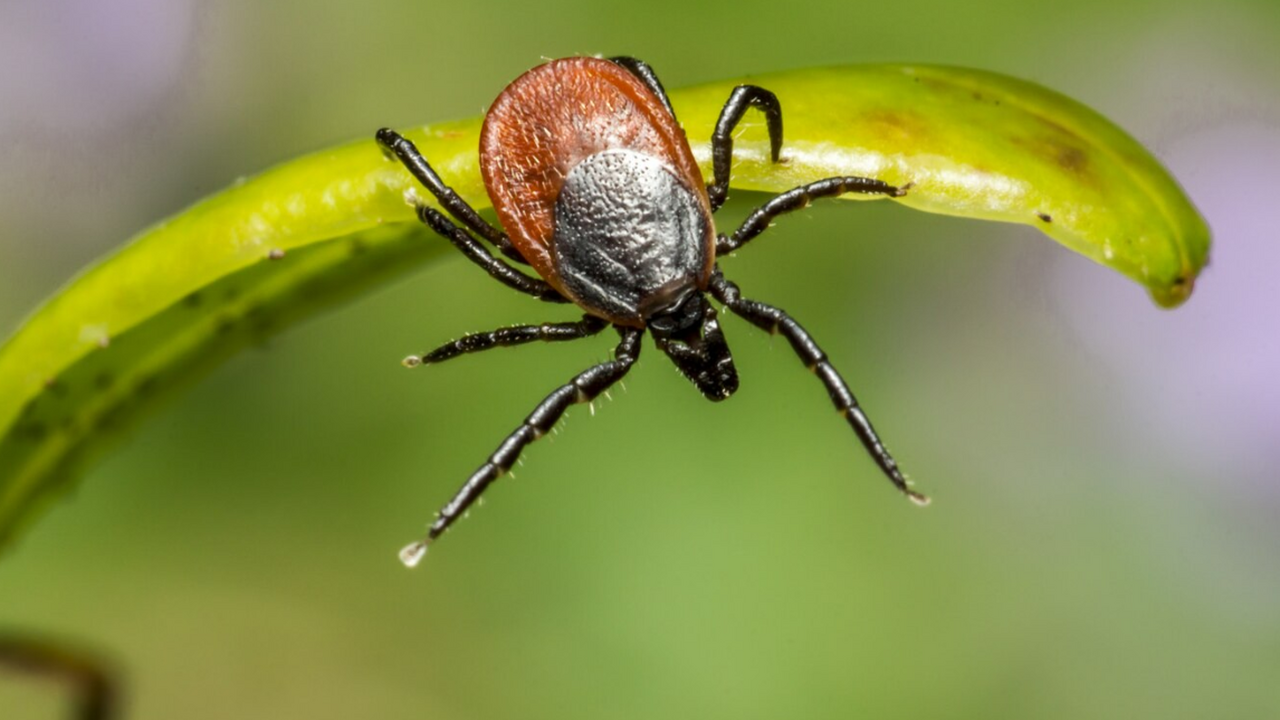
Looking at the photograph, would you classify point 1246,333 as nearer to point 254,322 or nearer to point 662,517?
point 662,517

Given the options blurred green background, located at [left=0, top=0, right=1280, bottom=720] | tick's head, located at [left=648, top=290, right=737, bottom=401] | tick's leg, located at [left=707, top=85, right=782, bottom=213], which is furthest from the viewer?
blurred green background, located at [left=0, top=0, right=1280, bottom=720]

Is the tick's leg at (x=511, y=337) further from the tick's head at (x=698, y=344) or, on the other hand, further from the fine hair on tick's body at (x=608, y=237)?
the tick's head at (x=698, y=344)

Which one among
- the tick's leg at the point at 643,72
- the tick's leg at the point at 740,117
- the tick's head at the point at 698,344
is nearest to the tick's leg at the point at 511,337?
the tick's head at the point at 698,344

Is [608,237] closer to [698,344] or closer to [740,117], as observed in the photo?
[698,344]

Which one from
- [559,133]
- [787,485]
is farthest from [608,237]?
[787,485]

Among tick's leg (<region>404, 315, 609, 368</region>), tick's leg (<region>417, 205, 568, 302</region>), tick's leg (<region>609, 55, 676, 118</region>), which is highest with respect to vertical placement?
tick's leg (<region>609, 55, 676, 118</region>)

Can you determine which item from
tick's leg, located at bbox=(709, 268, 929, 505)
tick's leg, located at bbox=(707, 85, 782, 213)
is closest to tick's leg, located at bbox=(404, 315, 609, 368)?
tick's leg, located at bbox=(709, 268, 929, 505)

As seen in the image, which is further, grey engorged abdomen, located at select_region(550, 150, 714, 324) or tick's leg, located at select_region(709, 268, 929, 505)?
grey engorged abdomen, located at select_region(550, 150, 714, 324)

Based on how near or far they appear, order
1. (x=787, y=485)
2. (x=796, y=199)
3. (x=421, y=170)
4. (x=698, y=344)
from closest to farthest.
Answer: (x=421, y=170) → (x=796, y=199) → (x=698, y=344) → (x=787, y=485)

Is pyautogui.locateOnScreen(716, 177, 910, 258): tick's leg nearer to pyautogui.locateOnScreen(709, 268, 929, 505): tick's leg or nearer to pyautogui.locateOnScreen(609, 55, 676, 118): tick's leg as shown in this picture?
pyautogui.locateOnScreen(709, 268, 929, 505): tick's leg
